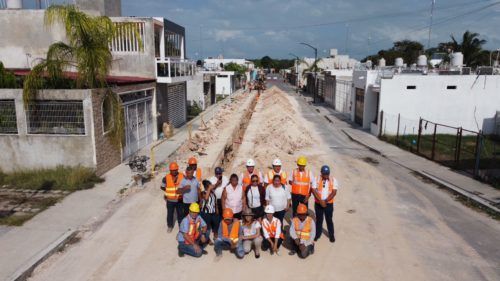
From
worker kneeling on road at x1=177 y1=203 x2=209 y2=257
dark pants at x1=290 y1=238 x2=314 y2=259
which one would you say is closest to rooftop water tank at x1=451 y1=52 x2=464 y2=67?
dark pants at x1=290 y1=238 x2=314 y2=259

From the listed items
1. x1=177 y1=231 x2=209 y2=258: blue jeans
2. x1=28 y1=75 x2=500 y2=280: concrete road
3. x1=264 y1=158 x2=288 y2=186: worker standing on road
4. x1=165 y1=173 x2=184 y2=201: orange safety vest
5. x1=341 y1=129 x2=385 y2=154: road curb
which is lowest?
x1=341 y1=129 x2=385 y2=154: road curb

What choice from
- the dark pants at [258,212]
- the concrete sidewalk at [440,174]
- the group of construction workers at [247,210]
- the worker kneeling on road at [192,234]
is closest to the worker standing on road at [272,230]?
the group of construction workers at [247,210]

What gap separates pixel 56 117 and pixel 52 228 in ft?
16.7

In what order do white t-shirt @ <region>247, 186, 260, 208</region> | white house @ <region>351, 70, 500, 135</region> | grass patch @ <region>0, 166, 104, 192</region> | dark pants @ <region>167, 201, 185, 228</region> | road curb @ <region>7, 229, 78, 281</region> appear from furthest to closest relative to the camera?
1. white house @ <region>351, 70, 500, 135</region>
2. grass patch @ <region>0, 166, 104, 192</region>
3. dark pants @ <region>167, 201, 185, 228</region>
4. white t-shirt @ <region>247, 186, 260, 208</region>
5. road curb @ <region>7, 229, 78, 281</region>

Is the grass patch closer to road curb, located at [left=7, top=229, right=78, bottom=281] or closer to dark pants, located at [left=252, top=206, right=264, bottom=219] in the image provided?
road curb, located at [left=7, top=229, right=78, bottom=281]

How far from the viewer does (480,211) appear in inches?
431

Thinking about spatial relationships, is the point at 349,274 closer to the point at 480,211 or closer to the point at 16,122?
the point at 480,211

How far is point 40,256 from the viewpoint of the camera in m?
7.88

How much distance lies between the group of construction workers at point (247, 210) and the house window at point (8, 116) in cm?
764

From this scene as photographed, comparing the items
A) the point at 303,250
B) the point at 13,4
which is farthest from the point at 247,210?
the point at 13,4

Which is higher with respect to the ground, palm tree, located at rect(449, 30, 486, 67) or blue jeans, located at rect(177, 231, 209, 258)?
palm tree, located at rect(449, 30, 486, 67)

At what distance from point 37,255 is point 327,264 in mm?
5628

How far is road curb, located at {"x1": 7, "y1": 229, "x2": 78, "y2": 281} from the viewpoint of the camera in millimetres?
7227

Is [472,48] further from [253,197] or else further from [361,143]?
[253,197]
